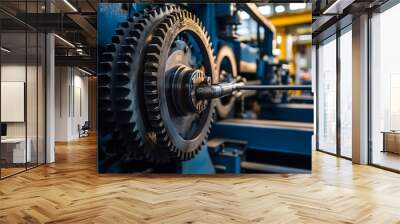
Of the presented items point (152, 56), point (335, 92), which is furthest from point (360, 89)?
point (152, 56)

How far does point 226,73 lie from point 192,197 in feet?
4.30

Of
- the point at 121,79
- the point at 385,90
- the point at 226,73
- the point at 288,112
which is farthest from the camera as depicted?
the point at 385,90

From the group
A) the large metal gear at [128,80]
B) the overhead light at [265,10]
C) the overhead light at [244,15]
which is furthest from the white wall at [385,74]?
the large metal gear at [128,80]

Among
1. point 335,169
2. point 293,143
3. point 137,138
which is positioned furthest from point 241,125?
point 335,169

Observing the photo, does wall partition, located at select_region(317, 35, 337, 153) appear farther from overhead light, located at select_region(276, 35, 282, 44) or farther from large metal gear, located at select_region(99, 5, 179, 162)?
large metal gear, located at select_region(99, 5, 179, 162)

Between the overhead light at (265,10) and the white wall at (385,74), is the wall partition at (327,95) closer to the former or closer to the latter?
the white wall at (385,74)

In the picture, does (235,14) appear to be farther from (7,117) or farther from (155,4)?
(7,117)

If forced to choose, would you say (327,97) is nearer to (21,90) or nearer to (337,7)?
(337,7)

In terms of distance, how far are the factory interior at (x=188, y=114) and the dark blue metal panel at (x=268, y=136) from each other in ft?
0.05

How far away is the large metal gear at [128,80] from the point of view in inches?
121

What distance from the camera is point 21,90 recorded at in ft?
14.1

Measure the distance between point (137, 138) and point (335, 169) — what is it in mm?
2666

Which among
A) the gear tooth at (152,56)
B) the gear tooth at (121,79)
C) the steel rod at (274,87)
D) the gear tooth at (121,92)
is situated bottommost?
the gear tooth at (121,92)

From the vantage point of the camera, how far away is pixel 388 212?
2.65m
